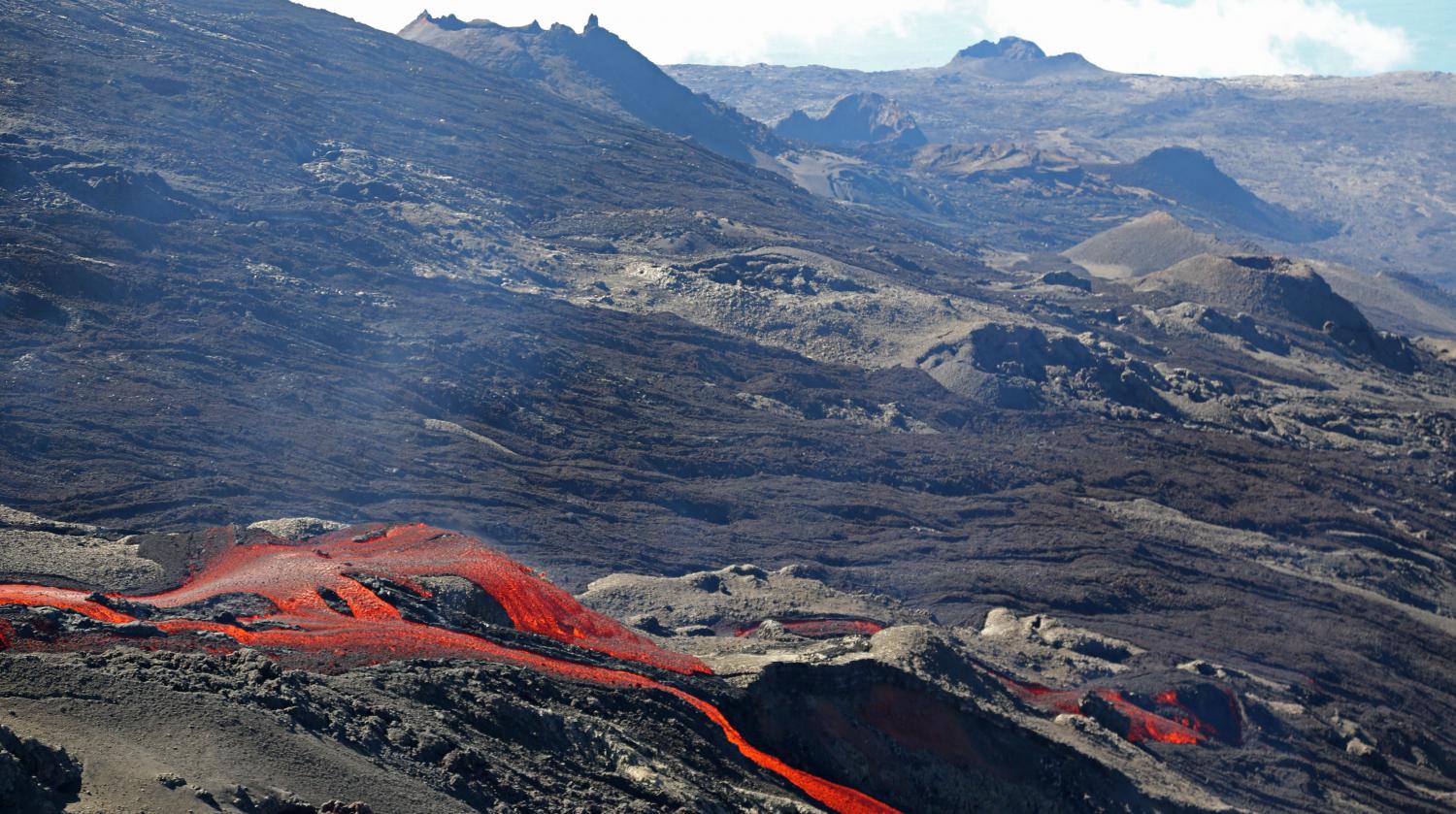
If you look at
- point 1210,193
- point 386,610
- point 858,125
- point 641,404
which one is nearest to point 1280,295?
point 641,404

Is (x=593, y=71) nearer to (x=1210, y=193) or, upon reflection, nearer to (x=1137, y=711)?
(x=1210, y=193)

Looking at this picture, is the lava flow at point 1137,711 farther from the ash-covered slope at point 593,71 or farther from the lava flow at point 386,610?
the ash-covered slope at point 593,71

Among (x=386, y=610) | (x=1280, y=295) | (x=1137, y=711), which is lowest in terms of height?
(x=1137, y=711)

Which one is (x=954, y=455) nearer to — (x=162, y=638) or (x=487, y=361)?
(x=487, y=361)

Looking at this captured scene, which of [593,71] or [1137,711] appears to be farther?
[593,71]

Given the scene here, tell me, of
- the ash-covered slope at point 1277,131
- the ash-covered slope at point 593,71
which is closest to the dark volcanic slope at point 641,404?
the ash-covered slope at point 593,71

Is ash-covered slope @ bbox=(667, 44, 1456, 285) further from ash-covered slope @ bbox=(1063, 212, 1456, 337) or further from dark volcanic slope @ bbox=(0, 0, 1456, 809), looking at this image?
dark volcanic slope @ bbox=(0, 0, 1456, 809)

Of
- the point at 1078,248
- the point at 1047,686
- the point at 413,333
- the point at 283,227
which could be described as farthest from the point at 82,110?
the point at 1078,248
